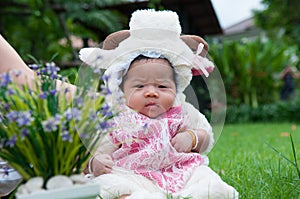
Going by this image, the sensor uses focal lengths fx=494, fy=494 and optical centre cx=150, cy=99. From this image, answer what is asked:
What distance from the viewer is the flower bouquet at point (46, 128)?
1.30 metres

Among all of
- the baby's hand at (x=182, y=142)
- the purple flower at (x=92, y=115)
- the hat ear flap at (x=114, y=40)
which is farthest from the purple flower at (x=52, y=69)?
the baby's hand at (x=182, y=142)

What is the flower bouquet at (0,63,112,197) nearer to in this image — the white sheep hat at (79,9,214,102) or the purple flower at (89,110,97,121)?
the purple flower at (89,110,97,121)

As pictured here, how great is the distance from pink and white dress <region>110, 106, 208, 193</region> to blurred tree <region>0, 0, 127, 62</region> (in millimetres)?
7487

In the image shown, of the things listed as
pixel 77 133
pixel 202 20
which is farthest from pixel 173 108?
pixel 202 20

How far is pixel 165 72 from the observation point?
2135 millimetres

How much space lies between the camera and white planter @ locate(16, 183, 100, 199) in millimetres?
1239

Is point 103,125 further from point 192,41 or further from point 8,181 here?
point 192,41

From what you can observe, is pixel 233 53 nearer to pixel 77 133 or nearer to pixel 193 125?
pixel 193 125

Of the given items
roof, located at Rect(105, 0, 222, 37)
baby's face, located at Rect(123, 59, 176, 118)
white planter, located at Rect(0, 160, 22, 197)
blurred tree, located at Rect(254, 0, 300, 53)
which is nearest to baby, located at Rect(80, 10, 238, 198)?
baby's face, located at Rect(123, 59, 176, 118)

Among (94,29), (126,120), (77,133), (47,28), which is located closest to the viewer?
(77,133)

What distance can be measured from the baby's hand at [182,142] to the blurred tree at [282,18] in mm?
17052

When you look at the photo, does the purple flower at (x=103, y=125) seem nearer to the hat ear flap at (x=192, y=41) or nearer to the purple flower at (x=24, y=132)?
the purple flower at (x=24, y=132)

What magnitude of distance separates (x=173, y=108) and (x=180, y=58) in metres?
0.22

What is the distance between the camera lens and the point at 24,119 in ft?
4.08
